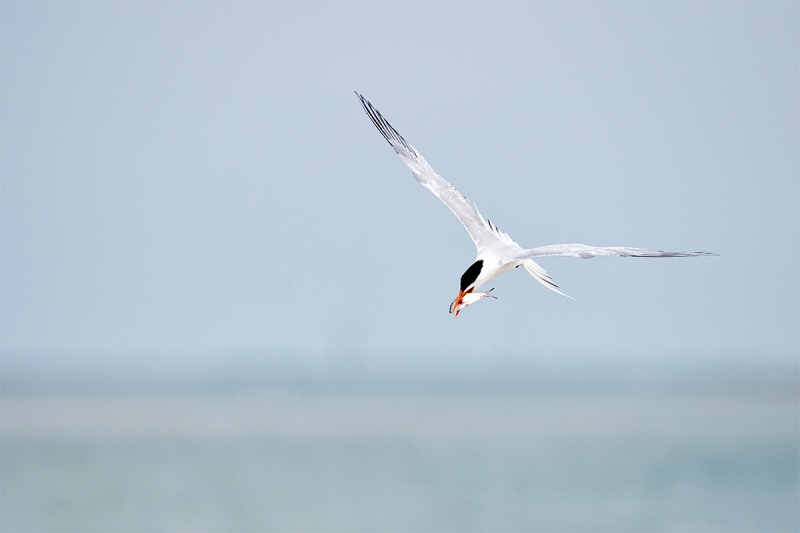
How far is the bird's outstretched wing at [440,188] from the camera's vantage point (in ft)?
50.7

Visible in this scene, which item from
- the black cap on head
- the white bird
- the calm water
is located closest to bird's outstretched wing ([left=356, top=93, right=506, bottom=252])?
the white bird

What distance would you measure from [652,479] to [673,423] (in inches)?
848

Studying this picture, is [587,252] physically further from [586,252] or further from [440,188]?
[440,188]

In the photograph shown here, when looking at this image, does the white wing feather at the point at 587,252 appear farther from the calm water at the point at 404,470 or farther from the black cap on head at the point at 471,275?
the calm water at the point at 404,470

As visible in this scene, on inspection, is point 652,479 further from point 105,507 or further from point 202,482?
point 105,507

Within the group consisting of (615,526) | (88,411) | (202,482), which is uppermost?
(88,411)

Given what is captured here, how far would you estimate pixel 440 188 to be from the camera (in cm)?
1591

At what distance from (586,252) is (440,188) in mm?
2632

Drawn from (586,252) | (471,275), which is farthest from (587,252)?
(471,275)

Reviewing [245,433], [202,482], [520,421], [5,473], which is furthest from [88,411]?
[202,482]

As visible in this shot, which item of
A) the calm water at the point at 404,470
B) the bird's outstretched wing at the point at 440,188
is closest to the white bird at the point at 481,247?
the bird's outstretched wing at the point at 440,188

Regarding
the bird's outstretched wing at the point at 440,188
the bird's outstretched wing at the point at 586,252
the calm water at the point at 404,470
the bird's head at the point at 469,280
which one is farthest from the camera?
the calm water at the point at 404,470

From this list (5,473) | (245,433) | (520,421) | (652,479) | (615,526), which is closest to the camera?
(615,526)

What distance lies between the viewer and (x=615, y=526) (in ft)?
120
